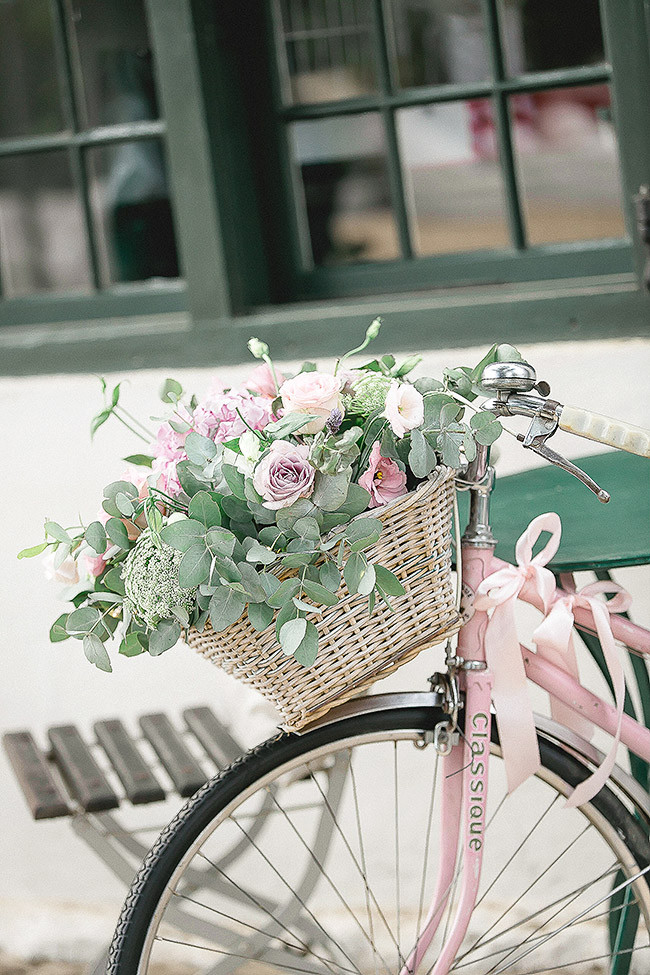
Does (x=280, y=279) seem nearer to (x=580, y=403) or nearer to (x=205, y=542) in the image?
(x=580, y=403)

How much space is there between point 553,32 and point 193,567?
5.51 feet

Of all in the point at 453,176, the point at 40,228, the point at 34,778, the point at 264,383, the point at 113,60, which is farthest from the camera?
the point at 40,228

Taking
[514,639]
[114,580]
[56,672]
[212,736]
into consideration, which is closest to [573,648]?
[514,639]

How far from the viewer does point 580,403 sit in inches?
92.3

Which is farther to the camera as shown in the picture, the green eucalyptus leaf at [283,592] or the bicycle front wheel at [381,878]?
the bicycle front wheel at [381,878]

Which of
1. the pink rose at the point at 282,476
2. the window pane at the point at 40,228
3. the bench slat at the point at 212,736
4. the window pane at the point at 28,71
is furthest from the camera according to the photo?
the window pane at the point at 40,228

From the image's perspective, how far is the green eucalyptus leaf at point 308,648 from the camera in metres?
1.30

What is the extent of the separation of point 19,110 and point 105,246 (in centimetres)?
40

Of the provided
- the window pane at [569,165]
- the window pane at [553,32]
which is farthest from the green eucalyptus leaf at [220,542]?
the window pane at [553,32]

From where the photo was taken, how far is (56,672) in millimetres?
2744

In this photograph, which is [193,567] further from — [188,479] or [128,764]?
[128,764]

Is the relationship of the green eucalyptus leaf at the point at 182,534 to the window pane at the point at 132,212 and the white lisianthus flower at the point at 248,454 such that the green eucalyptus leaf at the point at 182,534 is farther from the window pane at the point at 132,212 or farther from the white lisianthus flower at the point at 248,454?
the window pane at the point at 132,212

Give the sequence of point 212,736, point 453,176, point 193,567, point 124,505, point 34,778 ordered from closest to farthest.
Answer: point 193,567 < point 124,505 < point 34,778 < point 212,736 < point 453,176

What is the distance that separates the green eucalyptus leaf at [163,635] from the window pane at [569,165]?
1521 millimetres
